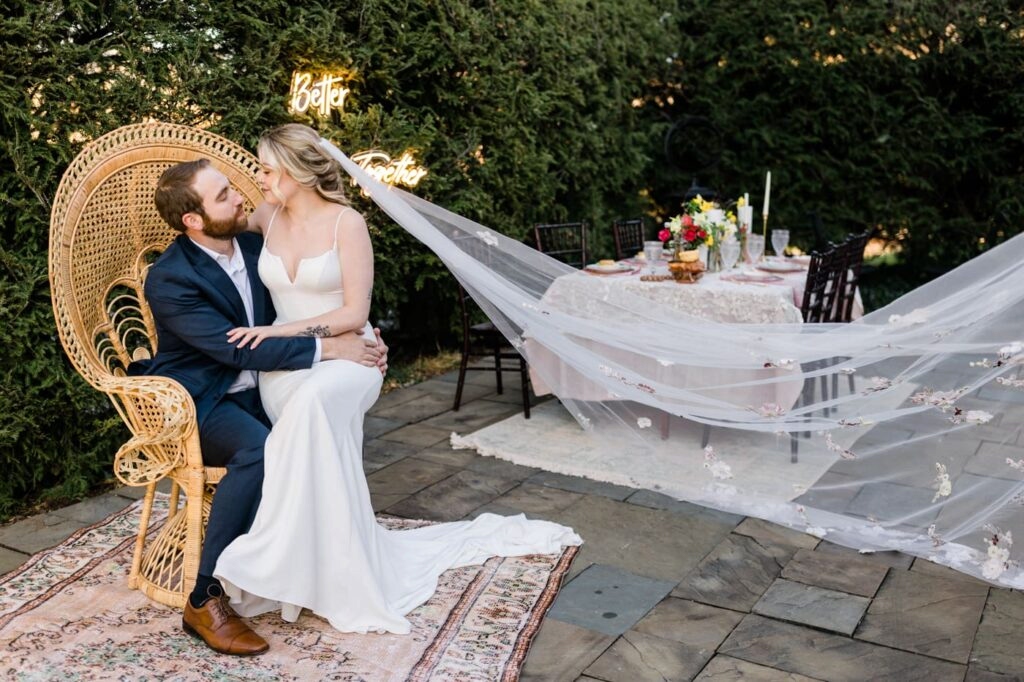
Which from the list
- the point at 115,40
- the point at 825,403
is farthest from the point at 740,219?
the point at 115,40

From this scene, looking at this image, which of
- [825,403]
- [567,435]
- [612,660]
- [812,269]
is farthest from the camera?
[567,435]

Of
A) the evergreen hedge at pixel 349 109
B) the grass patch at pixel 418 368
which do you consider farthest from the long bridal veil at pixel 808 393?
the grass patch at pixel 418 368

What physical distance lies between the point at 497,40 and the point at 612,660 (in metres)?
4.72

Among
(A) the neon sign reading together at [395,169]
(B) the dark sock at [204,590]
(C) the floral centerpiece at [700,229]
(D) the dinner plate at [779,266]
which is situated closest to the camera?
(B) the dark sock at [204,590]

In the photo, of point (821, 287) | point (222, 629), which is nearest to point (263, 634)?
point (222, 629)

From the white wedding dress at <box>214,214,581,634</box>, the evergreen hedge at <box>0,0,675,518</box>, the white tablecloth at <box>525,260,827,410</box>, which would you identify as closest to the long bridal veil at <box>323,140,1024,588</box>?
the white tablecloth at <box>525,260,827,410</box>

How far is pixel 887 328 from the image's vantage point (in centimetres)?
338

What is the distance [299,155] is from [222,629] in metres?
1.55

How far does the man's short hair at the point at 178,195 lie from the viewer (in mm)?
3025

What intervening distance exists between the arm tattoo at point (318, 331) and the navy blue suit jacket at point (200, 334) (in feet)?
0.23

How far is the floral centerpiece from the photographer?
4984mm

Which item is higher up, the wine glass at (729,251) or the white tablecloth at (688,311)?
the wine glass at (729,251)

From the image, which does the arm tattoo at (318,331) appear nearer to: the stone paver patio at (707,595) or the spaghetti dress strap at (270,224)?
the spaghetti dress strap at (270,224)

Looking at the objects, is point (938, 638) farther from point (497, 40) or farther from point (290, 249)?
point (497, 40)
